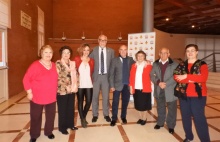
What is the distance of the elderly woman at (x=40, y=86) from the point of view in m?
2.51

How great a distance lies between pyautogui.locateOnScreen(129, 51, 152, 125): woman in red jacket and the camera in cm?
327

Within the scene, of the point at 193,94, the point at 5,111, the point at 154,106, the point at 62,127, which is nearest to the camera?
the point at 193,94

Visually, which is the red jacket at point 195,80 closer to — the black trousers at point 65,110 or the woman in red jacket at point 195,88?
the woman in red jacket at point 195,88

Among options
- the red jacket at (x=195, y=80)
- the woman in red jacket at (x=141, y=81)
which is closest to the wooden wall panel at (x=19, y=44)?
the woman in red jacket at (x=141, y=81)

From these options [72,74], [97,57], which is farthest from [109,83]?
[72,74]

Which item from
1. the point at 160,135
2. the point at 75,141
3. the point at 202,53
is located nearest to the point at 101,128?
the point at 75,141

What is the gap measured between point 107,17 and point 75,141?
841 centimetres

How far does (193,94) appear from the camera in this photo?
7.96 feet

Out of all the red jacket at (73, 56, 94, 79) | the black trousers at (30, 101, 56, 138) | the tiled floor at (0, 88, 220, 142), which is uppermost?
the red jacket at (73, 56, 94, 79)

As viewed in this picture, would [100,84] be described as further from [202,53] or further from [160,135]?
[202,53]

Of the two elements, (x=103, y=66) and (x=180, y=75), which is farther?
(x=103, y=66)

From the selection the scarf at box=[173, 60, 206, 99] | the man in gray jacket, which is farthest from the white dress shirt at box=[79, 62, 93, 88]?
the scarf at box=[173, 60, 206, 99]

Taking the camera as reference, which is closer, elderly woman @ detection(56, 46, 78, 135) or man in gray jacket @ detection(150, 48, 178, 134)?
elderly woman @ detection(56, 46, 78, 135)

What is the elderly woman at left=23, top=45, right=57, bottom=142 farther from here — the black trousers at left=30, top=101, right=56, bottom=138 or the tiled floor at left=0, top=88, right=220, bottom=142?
the tiled floor at left=0, top=88, right=220, bottom=142
